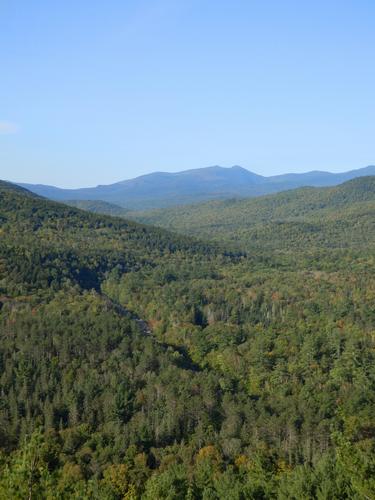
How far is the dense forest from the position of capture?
42.5m

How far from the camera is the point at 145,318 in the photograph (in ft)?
368

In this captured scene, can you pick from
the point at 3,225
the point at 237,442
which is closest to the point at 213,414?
the point at 237,442

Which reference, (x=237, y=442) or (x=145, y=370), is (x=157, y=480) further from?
(x=145, y=370)

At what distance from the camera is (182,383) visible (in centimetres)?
6844

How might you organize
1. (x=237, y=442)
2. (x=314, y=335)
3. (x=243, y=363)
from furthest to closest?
(x=314, y=335), (x=243, y=363), (x=237, y=442)

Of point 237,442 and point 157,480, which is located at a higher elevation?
point 157,480

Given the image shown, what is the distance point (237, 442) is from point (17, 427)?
26.1 m

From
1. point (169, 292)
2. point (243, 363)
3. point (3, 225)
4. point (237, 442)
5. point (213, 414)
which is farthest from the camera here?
point (3, 225)

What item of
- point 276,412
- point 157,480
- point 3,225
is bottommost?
point 276,412

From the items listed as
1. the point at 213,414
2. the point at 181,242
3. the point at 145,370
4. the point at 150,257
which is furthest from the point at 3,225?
the point at 213,414

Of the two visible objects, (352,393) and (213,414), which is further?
(352,393)

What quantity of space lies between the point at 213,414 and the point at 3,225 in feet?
412

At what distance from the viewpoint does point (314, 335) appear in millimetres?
90188

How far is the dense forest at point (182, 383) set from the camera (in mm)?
42500
